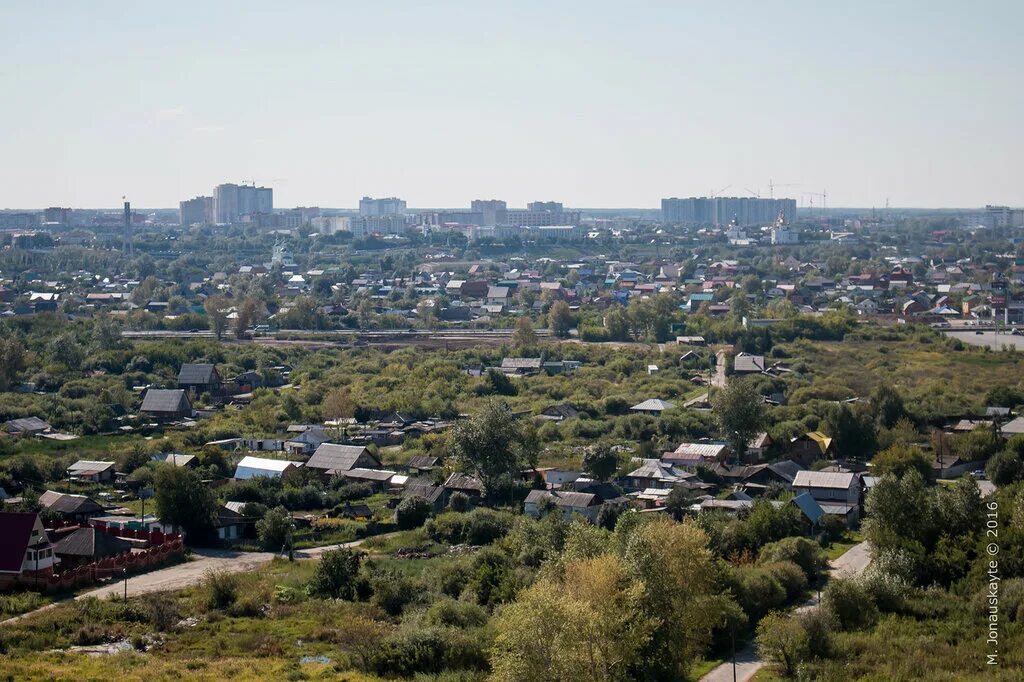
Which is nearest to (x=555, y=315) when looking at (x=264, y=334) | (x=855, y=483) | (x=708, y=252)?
(x=264, y=334)

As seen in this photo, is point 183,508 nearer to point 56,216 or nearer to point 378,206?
point 56,216

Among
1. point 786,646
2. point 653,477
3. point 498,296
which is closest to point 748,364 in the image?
point 653,477

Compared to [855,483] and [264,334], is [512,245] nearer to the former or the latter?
[264,334]

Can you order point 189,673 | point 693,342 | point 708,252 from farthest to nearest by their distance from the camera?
point 708,252
point 693,342
point 189,673

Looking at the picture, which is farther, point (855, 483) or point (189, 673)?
point (855, 483)

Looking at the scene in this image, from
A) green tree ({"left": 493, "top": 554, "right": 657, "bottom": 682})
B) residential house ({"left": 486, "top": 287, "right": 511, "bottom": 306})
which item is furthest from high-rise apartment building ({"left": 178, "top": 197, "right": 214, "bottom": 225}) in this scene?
green tree ({"left": 493, "top": 554, "right": 657, "bottom": 682})

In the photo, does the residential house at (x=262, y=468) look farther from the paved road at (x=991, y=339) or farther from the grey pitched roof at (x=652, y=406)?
the paved road at (x=991, y=339)

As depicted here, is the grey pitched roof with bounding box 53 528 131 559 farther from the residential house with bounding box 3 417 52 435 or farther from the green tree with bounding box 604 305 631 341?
the green tree with bounding box 604 305 631 341
